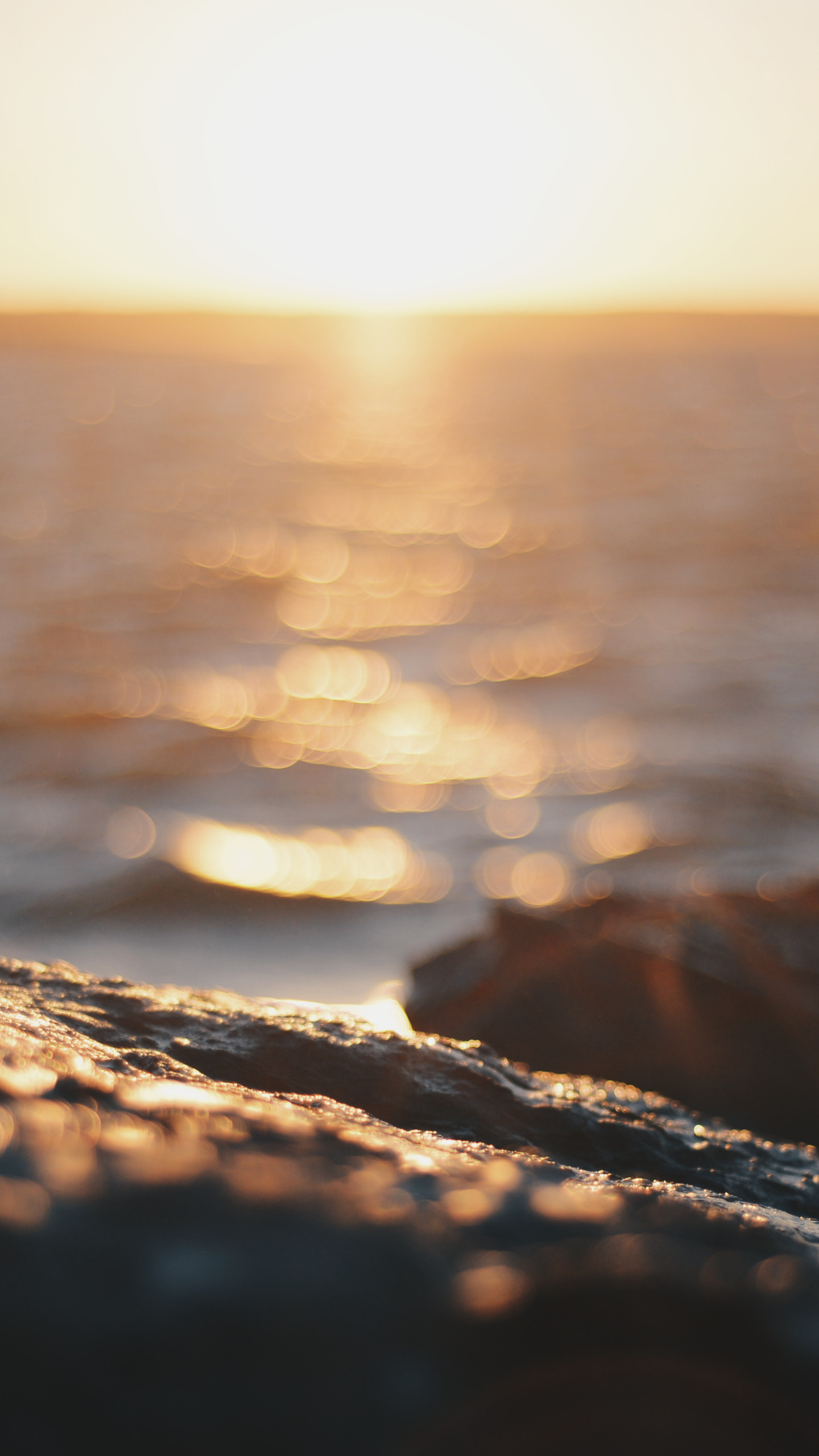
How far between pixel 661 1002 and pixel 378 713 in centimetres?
618

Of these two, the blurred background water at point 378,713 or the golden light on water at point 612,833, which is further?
the golden light on water at point 612,833

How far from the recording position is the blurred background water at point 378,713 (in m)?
5.16

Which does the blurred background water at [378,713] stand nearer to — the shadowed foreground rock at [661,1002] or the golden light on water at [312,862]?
the golden light on water at [312,862]

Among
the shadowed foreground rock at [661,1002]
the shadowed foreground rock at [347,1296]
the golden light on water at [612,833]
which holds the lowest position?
the shadowed foreground rock at [347,1296]

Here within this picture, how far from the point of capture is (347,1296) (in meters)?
0.74

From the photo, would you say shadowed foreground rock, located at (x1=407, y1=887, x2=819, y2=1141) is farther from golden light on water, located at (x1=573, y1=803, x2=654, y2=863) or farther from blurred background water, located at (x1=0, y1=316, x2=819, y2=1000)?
golden light on water, located at (x1=573, y1=803, x2=654, y2=863)

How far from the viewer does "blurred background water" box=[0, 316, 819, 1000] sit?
516cm

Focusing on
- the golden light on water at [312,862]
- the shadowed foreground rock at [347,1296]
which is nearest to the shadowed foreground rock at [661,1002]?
the shadowed foreground rock at [347,1296]

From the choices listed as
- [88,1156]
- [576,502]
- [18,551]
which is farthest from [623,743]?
[576,502]

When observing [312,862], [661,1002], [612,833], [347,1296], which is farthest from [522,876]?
[347,1296]

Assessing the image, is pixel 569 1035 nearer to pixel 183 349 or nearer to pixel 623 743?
pixel 623 743

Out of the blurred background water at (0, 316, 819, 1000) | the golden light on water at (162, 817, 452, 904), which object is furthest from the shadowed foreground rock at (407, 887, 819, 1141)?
the golden light on water at (162, 817, 452, 904)

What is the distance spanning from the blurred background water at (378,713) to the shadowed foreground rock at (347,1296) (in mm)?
2871

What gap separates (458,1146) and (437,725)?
7327 mm
